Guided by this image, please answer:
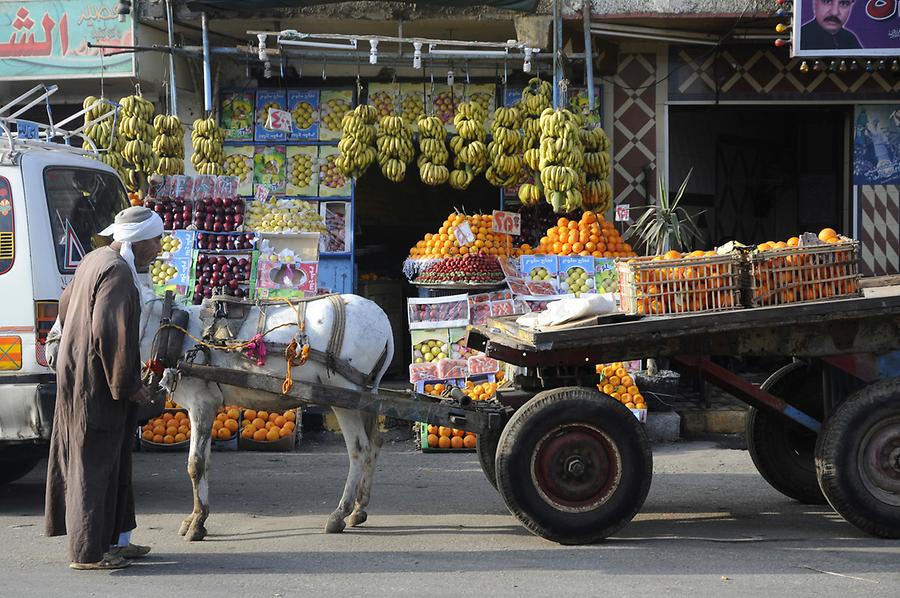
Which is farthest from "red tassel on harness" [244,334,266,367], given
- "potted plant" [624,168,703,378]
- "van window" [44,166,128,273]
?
"potted plant" [624,168,703,378]

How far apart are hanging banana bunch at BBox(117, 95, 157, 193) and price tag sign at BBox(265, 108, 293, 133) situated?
1719 millimetres

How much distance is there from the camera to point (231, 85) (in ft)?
42.0

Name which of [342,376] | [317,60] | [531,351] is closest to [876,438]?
[531,351]

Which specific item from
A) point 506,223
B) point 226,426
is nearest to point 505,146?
point 506,223

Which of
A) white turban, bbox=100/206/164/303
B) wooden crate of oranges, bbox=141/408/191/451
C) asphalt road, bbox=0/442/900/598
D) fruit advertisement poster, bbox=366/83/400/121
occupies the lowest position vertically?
asphalt road, bbox=0/442/900/598

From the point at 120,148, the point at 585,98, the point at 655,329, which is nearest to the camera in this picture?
the point at 655,329

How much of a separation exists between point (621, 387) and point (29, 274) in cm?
525

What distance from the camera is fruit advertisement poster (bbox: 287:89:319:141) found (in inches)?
502

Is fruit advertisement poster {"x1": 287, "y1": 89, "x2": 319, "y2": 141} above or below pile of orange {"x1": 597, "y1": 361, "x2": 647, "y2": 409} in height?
above

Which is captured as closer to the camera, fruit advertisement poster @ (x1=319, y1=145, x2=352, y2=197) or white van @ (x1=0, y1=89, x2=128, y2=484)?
white van @ (x1=0, y1=89, x2=128, y2=484)

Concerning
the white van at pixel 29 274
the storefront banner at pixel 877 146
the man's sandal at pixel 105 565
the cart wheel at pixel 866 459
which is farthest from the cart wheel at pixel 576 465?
the storefront banner at pixel 877 146

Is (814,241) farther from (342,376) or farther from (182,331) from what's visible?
(182,331)

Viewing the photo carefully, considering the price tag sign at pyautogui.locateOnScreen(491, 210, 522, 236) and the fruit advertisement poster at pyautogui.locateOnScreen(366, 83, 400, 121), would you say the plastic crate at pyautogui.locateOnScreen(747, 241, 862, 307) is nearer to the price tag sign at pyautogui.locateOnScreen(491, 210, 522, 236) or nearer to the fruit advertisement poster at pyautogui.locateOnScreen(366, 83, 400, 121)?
the price tag sign at pyautogui.locateOnScreen(491, 210, 522, 236)

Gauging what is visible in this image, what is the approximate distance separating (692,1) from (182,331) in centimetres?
735
